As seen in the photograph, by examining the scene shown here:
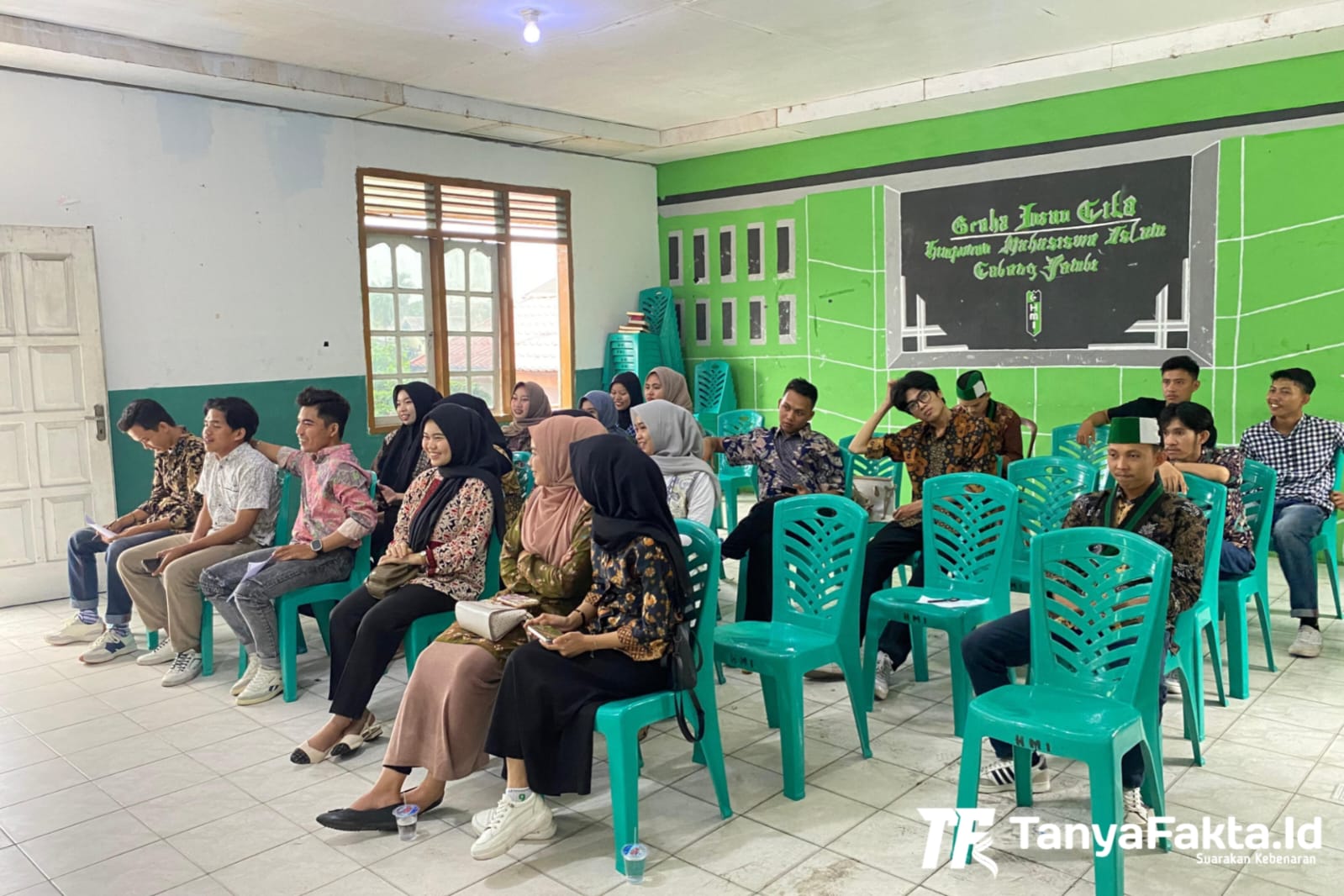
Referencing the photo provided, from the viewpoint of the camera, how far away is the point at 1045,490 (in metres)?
4.12

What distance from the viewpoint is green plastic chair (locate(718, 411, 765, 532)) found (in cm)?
620

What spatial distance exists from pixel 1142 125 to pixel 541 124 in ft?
13.1

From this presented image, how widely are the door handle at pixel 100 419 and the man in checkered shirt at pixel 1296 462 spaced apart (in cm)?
610

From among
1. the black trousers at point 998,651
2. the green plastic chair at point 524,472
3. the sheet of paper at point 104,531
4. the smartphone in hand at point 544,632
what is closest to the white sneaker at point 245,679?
the sheet of paper at point 104,531

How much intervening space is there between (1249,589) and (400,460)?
3.69 metres

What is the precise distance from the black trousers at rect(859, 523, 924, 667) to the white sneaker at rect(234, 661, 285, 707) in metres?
2.38

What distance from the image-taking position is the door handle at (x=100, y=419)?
220 inches

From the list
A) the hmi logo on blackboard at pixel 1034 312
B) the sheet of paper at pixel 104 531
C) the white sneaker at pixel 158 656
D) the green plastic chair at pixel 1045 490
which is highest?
the hmi logo on blackboard at pixel 1034 312

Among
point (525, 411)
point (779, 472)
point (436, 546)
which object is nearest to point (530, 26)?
point (525, 411)

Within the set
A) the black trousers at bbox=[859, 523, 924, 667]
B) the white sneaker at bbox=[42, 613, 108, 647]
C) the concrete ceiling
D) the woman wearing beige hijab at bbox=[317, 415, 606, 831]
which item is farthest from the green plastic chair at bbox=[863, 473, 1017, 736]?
the white sneaker at bbox=[42, 613, 108, 647]

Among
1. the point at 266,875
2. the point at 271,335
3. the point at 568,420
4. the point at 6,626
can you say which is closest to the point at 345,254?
the point at 271,335

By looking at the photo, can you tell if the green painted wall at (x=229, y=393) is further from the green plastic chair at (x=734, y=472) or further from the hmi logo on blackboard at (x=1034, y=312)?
the hmi logo on blackboard at (x=1034, y=312)

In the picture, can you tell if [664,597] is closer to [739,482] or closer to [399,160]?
[739,482]

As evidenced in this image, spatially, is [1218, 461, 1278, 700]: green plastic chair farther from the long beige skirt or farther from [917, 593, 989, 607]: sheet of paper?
the long beige skirt
